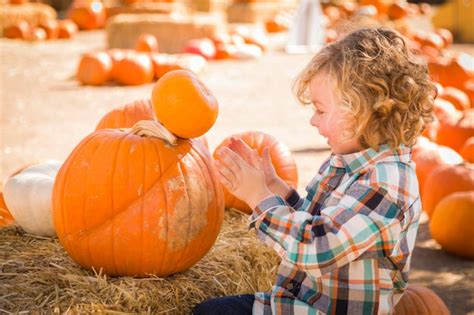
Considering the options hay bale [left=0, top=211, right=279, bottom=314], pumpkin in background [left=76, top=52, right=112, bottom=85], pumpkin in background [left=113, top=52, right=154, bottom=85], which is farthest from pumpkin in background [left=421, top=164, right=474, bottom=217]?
pumpkin in background [left=76, top=52, right=112, bottom=85]

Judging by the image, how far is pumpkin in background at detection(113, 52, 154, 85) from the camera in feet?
33.1

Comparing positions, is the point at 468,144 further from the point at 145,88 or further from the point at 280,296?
the point at 145,88

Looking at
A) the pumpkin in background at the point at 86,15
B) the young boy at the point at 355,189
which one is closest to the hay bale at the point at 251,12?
the pumpkin in background at the point at 86,15

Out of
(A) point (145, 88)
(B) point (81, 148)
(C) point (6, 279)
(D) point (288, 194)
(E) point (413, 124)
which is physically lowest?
(A) point (145, 88)

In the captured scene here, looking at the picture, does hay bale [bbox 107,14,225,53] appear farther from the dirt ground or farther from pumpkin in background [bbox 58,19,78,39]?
pumpkin in background [bbox 58,19,78,39]

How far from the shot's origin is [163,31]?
13961mm

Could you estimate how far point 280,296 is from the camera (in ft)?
8.14

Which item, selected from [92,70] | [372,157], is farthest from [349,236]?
[92,70]

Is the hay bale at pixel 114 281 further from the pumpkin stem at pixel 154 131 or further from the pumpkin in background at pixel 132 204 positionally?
the pumpkin stem at pixel 154 131

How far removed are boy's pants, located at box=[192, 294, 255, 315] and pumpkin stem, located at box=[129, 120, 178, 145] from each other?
2.14ft

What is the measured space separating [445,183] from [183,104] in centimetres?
291

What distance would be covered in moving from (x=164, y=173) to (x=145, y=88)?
742 centimetres

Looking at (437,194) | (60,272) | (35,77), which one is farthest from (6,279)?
(35,77)

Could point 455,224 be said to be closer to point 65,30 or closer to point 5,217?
point 5,217
